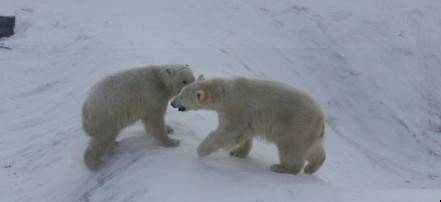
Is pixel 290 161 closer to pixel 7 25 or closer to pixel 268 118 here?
pixel 268 118

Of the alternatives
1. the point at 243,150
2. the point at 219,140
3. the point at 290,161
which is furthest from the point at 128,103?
the point at 290,161

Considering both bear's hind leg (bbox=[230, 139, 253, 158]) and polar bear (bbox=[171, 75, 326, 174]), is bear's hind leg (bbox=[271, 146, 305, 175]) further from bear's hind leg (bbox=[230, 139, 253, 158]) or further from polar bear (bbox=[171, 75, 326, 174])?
bear's hind leg (bbox=[230, 139, 253, 158])

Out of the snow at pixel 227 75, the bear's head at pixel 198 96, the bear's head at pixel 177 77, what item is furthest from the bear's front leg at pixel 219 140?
the bear's head at pixel 177 77

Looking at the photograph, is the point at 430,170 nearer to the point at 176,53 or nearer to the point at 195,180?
the point at 176,53

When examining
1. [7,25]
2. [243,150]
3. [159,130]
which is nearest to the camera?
[159,130]

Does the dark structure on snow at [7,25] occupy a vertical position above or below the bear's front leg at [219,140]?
below

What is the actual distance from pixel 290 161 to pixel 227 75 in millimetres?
5738

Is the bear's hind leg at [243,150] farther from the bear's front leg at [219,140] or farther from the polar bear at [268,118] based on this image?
the bear's front leg at [219,140]

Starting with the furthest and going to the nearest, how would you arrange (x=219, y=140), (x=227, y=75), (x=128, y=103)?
(x=227, y=75) < (x=128, y=103) < (x=219, y=140)

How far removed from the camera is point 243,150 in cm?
700

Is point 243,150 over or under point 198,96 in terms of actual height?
under

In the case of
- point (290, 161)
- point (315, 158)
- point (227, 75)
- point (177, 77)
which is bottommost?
point (227, 75)

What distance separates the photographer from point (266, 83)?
6602 millimetres

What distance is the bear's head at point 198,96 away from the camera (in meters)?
6.67
